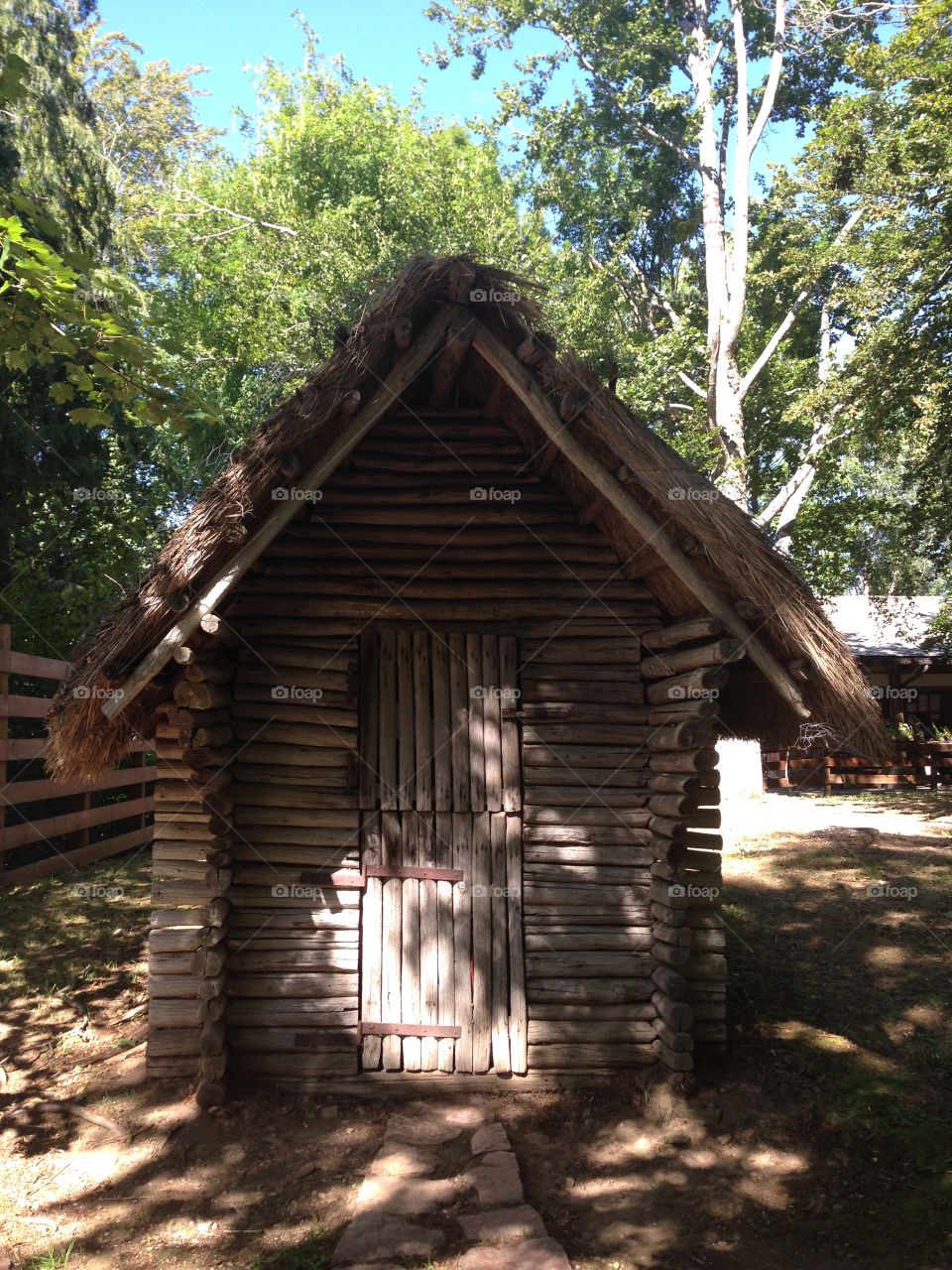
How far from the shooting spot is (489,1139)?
16.9ft

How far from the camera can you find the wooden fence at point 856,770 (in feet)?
64.6

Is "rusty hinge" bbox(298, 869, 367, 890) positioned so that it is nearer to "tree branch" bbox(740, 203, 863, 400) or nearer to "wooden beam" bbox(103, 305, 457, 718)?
"wooden beam" bbox(103, 305, 457, 718)

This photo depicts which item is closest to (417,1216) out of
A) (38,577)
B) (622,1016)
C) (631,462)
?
(622,1016)

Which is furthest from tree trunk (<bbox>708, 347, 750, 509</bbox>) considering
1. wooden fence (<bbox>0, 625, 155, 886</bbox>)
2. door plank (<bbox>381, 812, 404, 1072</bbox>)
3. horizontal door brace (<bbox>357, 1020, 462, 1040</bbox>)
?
horizontal door brace (<bbox>357, 1020, 462, 1040</bbox>)

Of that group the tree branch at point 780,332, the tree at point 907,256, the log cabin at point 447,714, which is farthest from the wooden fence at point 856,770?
the log cabin at point 447,714

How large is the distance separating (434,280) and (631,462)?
159 cm

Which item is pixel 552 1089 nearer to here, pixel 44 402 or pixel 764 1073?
pixel 764 1073

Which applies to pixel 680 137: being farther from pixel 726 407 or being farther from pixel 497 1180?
pixel 497 1180

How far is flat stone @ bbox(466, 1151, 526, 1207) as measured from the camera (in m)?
4.56

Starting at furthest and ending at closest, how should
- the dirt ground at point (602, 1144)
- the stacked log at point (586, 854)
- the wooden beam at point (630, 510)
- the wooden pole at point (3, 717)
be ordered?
the wooden pole at point (3, 717)
the stacked log at point (586, 854)
the wooden beam at point (630, 510)
the dirt ground at point (602, 1144)

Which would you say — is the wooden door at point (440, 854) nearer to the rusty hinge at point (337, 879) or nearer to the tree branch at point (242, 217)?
the rusty hinge at point (337, 879)

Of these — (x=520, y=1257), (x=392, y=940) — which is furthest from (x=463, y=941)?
(x=520, y=1257)

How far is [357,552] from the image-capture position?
20.5ft

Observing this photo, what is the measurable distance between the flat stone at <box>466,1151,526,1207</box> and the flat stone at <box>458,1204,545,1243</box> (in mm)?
63
